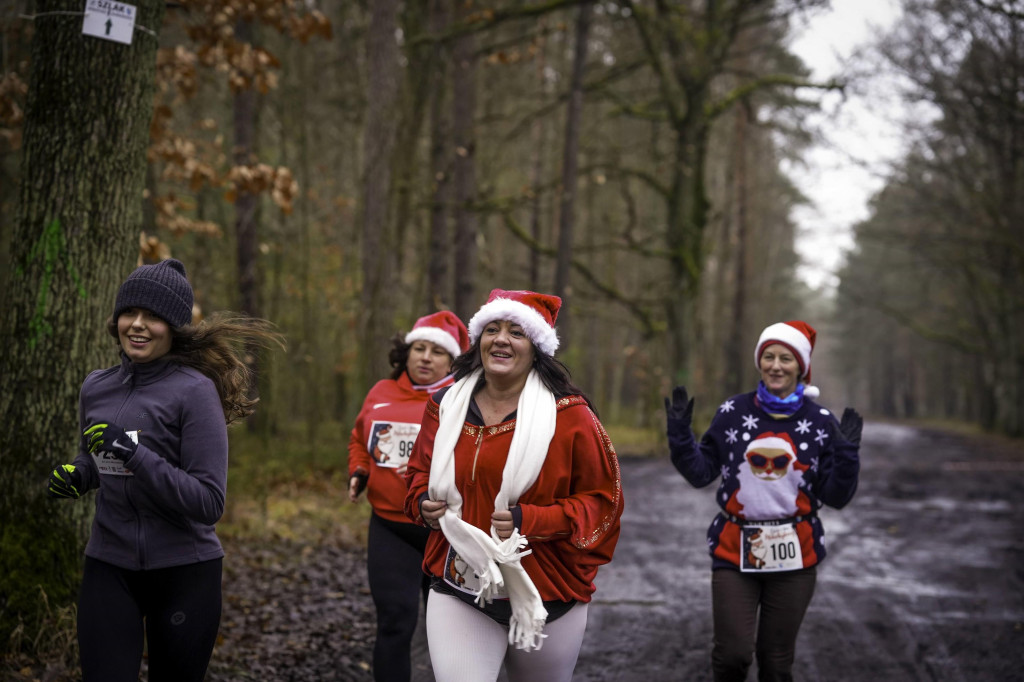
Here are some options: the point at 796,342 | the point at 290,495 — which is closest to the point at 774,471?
the point at 796,342

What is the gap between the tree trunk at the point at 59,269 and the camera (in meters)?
5.37

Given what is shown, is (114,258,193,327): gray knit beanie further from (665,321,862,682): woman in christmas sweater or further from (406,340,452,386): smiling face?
(665,321,862,682): woman in christmas sweater

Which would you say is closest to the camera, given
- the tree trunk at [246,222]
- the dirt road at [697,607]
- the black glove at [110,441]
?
the black glove at [110,441]

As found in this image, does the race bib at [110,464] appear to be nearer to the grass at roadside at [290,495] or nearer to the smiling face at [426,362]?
the smiling face at [426,362]

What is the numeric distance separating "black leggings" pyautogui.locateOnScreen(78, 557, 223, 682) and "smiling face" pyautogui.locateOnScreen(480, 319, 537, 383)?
4.35 ft

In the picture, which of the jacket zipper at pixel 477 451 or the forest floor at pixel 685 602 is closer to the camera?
the jacket zipper at pixel 477 451

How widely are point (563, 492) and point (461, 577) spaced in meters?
0.52

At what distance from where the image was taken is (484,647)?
144 inches

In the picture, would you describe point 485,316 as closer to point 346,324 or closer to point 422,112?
point 422,112

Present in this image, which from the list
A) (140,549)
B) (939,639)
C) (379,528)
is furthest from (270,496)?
(140,549)

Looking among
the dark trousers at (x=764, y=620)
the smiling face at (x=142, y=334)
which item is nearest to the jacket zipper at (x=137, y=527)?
the smiling face at (x=142, y=334)

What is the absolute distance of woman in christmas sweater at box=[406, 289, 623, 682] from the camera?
3.57 metres

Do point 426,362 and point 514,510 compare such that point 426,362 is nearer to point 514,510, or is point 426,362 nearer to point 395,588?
point 395,588

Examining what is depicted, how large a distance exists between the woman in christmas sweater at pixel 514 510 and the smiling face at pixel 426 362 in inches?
75.7
